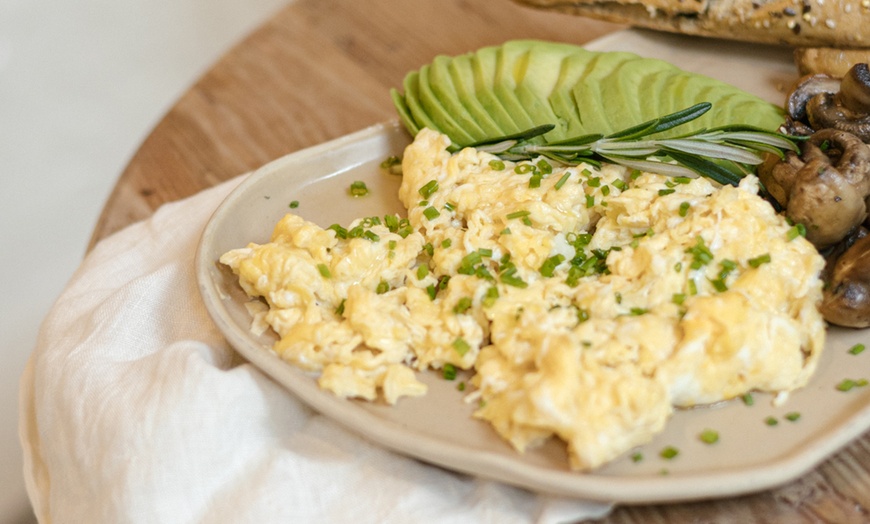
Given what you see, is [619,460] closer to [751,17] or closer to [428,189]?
[428,189]

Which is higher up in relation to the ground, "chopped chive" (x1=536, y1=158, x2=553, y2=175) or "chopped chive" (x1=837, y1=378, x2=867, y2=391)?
"chopped chive" (x1=536, y1=158, x2=553, y2=175)

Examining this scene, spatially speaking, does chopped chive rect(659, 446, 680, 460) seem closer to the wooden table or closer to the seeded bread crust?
the seeded bread crust

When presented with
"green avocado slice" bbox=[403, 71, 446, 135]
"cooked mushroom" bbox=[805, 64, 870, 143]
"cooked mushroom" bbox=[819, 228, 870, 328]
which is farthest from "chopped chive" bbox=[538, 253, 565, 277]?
"cooked mushroom" bbox=[805, 64, 870, 143]


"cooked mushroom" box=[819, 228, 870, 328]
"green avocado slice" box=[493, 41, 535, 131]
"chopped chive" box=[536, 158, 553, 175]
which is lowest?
"cooked mushroom" box=[819, 228, 870, 328]

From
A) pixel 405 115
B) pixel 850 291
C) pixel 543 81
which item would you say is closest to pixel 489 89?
pixel 543 81

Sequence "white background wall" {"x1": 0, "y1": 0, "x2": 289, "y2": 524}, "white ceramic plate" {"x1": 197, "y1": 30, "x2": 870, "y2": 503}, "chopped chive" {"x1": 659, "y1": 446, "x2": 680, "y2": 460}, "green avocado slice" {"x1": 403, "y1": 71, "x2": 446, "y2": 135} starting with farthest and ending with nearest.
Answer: "white background wall" {"x1": 0, "y1": 0, "x2": 289, "y2": 524}, "green avocado slice" {"x1": 403, "y1": 71, "x2": 446, "y2": 135}, "chopped chive" {"x1": 659, "y1": 446, "x2": 680, "y2": 460}, "white ceramic plate" {"x1": 197, "y1": 30, "x2": 870, "y2": 503}

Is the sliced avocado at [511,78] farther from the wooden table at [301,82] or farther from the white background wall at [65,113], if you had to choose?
the white background wall at [65,113]

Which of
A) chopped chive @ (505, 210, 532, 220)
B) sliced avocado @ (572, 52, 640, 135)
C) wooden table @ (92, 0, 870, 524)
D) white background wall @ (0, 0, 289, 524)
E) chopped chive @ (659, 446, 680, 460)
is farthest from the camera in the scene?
white background wall @ (0, 0, 289, 524)

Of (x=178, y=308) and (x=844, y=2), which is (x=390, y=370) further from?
(x=844, y=2)
